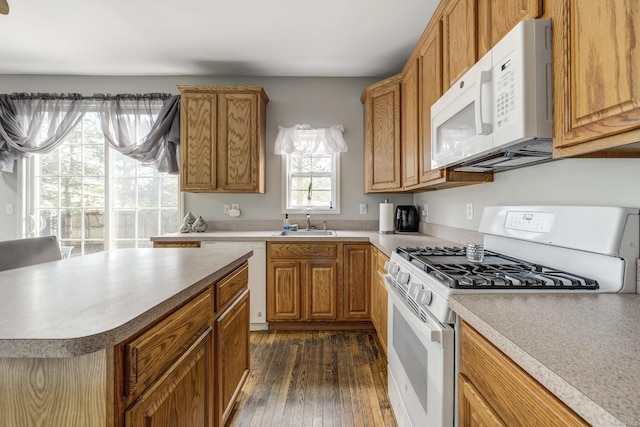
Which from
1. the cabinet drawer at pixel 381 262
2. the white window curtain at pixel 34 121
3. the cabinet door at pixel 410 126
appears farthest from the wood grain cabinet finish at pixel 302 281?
the white window curtain at pixel 34 121

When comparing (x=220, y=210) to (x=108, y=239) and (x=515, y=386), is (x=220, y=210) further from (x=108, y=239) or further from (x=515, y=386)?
(x=515, y=386)

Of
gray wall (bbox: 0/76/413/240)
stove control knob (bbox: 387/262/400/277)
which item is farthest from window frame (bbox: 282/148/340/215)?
stove control knob (bbox: 387/262/400/277)

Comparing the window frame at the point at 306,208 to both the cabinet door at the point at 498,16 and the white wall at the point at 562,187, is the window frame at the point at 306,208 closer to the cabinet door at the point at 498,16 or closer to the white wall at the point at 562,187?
the white wall at the point at 562,187

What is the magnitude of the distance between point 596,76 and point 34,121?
4.55m

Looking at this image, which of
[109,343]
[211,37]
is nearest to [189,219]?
[211,37]

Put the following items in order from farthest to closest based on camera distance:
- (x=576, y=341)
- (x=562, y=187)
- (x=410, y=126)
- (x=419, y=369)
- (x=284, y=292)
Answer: (x=284, y=292), (x=410, y=126), (x=562, y=187), (x=419, y=369), (x=576, y=341)

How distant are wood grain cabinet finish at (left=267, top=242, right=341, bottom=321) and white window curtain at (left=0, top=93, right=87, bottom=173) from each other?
2.66 metres

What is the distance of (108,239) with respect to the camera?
3393 millimetres

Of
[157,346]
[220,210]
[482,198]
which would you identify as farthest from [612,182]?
[220,210]

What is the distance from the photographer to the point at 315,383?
197 centimetres

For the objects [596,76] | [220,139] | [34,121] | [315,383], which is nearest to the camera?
[596,76]

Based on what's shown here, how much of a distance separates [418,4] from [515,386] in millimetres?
2515

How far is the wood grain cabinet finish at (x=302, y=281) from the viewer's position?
2.74 metres

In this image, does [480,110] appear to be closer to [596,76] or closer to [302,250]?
[596,76]
